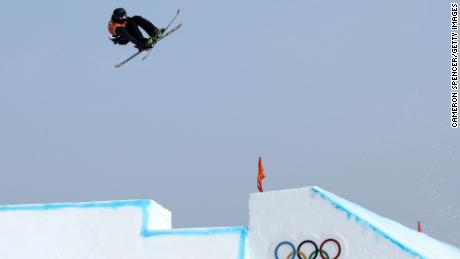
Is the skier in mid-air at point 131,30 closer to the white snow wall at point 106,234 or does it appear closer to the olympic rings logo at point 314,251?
the white snow wall at point 106,234


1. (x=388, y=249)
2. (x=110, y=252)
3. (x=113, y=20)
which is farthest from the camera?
(x=113, y=20)

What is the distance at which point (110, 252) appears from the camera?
38.5 feet

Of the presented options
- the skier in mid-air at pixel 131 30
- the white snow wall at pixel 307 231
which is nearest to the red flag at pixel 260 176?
the white snow wall at pixel 307 231

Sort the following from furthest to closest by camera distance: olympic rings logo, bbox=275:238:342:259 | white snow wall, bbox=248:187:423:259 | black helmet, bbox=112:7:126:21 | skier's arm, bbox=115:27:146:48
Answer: skier's arm, bbox=115:27:146:48, black helmet, bbox=112:7:126:21, olympic rings logo, bbox=275:238:342:259, white snow wall, bbox=248:187:423:259

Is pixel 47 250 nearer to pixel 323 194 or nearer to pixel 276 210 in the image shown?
pixel 276 210

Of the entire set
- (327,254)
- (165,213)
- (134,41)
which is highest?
(134,41)

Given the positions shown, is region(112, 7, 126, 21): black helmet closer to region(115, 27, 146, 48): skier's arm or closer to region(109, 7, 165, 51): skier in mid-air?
region(109, 7, 165, 51): skier in mid-air

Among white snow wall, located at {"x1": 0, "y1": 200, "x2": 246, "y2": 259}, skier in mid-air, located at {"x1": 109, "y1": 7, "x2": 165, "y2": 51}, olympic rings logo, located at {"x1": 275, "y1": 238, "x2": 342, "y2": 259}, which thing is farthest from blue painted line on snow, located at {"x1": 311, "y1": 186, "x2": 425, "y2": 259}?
skier in mid-air, located at {"x1": 109, "y1": 7, "x2": 165, "y2": 51}

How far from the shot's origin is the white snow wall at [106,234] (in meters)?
11.4

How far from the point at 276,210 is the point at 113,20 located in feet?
21.4

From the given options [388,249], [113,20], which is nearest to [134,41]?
[113,20]

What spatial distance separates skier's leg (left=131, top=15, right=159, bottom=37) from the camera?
16.0 meters

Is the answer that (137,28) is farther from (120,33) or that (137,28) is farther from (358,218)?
(358,218)

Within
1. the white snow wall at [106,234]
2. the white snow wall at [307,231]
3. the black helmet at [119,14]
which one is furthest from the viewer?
the black helmet at [119,14]
